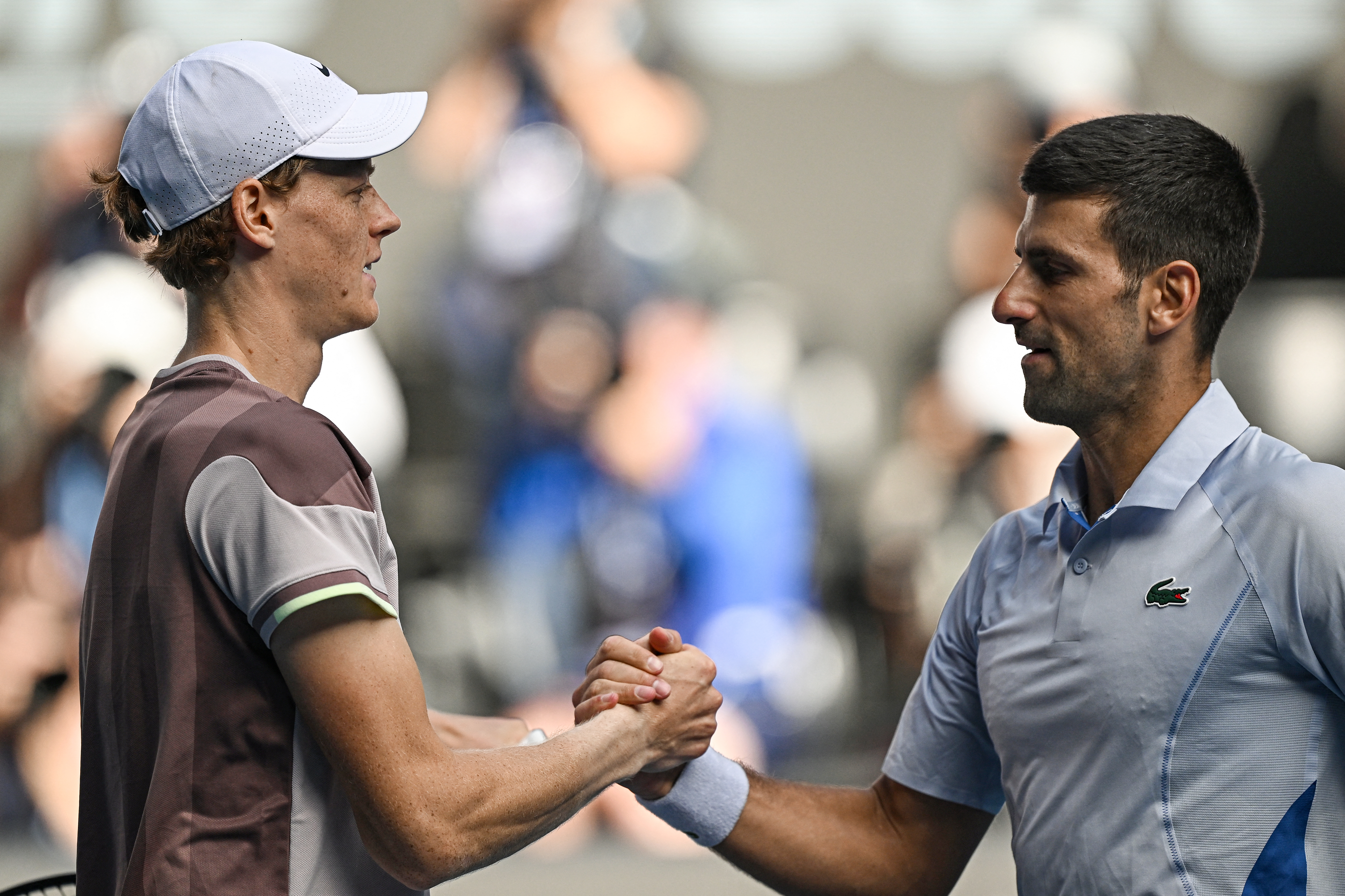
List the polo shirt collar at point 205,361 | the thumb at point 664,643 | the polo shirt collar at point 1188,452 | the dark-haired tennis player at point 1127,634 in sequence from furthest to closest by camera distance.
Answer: the thumb at point 664,643, the polo shirt collar at point 1188,452, the dark-haired tennis player at point 1127,634, the polo shirt collar at point 205,361

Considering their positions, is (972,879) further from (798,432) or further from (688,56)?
(688,56)

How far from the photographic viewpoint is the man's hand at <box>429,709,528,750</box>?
1959 mm

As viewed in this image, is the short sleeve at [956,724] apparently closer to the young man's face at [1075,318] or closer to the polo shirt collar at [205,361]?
the young man's face at [1075,318]

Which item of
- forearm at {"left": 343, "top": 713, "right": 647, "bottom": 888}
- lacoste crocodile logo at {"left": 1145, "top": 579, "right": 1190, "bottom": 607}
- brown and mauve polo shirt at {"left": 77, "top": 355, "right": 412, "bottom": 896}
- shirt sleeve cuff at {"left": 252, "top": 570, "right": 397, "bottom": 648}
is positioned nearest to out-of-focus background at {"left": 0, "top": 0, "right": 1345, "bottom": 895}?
lacoste crocodile logo at {"left": 1145, "top": 579, "right": 1190, "bottom": 607}

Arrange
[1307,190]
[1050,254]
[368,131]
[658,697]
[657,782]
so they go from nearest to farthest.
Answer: [368,131], [1050,254], [658,697], [657,782], [1307,190]

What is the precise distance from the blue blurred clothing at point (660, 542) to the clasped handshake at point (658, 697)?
2273 mm

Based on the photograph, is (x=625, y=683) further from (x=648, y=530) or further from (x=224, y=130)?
(x=648, y=530)

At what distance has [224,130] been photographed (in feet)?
4.81

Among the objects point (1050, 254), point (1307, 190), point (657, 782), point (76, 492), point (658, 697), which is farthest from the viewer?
point (1307, 190)

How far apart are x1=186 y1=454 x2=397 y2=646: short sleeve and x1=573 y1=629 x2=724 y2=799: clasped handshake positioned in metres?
0.67

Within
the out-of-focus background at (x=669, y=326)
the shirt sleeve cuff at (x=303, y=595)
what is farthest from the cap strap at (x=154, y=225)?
the out-of-focus background at (x=669, y=326)

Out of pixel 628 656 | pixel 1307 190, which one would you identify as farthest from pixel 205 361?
pixel 1307 190

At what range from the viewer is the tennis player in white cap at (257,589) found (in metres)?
1.29

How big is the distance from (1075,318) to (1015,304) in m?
0.08
